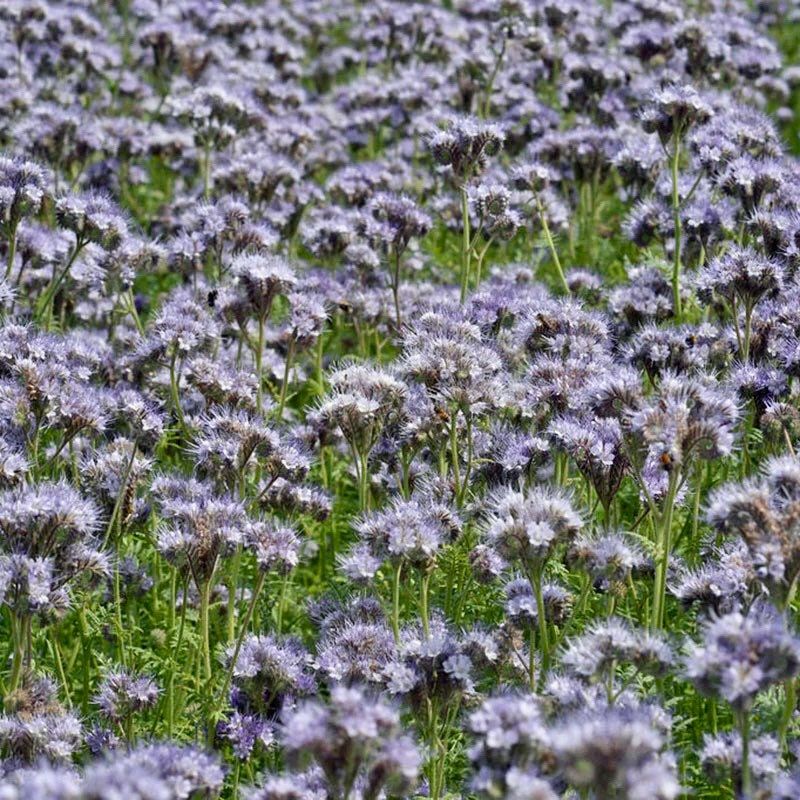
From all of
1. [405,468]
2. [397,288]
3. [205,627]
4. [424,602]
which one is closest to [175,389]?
[405,468]

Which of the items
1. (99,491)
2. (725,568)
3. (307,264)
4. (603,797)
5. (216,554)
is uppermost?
(603,797)

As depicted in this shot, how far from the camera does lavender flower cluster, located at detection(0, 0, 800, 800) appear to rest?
473 centimetres

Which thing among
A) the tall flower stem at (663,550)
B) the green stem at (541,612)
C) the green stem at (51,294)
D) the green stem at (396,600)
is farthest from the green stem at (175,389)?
the tall flower stem at (663,550)

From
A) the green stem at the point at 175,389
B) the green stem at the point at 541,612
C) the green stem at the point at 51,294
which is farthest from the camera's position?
the green stem at the point at 51,294

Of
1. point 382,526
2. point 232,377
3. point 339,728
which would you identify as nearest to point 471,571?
point 382,526

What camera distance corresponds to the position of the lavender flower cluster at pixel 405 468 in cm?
473

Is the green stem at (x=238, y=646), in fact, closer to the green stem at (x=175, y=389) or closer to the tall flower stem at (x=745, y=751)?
the green stem at (x=175, y=389)

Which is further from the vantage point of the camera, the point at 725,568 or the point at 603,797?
the point at 725,568

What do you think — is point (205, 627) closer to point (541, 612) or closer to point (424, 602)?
point (424, 602)

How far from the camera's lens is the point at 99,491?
6.59 metres

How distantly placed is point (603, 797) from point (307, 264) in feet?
24.8

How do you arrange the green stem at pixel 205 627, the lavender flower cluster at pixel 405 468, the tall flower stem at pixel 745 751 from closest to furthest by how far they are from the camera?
1. the tall flower stem at pixel 745 751
2. the lavender flower cluster at pixel 405 468
3. the green stem at pixel 205 627

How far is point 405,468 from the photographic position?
267 inches

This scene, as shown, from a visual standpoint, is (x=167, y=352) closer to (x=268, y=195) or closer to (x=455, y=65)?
(x=268, y=195)
